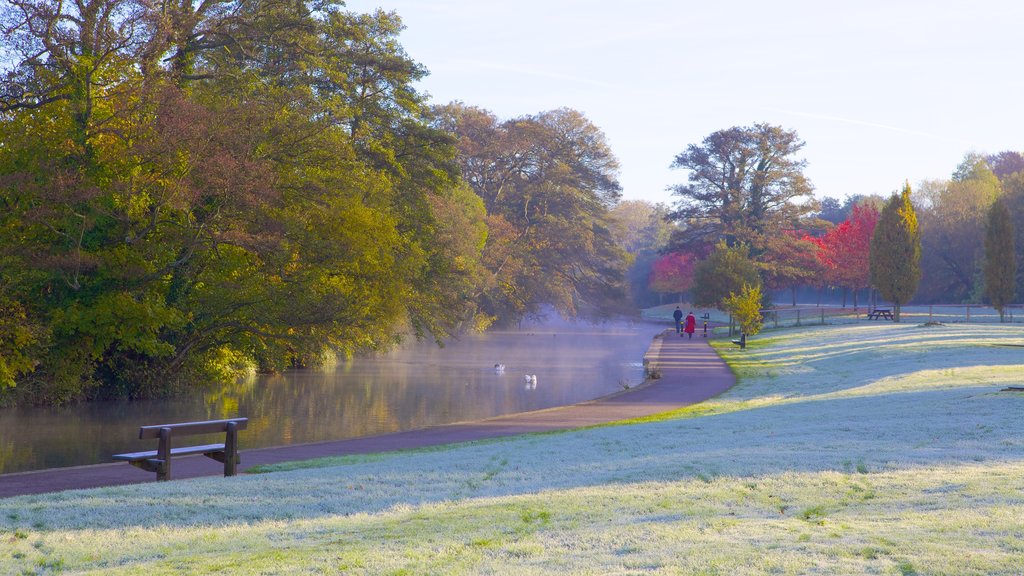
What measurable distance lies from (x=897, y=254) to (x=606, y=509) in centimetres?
4822

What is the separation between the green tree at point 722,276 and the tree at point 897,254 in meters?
6.73

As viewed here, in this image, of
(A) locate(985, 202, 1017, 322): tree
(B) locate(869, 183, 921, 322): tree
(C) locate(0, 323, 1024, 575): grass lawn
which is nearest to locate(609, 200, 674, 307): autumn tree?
(B) locate(869, 183, 921, 322): tree

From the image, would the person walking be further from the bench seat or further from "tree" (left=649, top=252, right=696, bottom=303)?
the bench seat

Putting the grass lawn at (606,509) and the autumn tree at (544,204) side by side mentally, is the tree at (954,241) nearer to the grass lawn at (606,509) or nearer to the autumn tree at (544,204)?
the autumn tree at (544,204)

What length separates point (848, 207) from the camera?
115 metres

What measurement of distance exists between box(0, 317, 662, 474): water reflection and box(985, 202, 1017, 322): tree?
1922 centimetres

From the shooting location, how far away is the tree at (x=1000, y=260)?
160 feet

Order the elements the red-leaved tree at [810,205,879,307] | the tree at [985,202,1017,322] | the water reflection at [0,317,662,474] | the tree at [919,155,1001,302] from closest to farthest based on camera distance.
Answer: the water reflection at [0,317,662,474] → the tree at [985,202,1017,322] → the red-leaved tree at [810,205,879,307] → the tree at [919,155,1001,302]

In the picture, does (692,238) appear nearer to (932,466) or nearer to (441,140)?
(441,140)

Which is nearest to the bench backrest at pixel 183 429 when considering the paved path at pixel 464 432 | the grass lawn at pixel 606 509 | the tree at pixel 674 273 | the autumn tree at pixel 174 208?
the paved path at pixel 464 432

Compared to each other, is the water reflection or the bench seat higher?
the bench seat

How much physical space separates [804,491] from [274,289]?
65.1ft

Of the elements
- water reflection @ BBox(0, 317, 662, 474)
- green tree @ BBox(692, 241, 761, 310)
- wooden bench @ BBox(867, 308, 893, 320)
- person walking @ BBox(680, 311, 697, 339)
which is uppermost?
green tree @ BBox(692, 241, 761, 310)

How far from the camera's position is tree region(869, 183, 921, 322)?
5238cm
